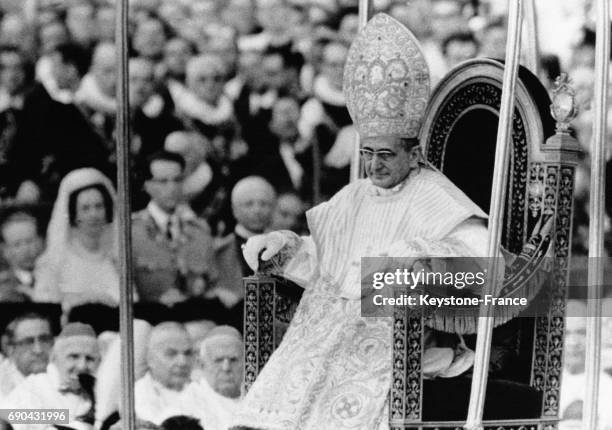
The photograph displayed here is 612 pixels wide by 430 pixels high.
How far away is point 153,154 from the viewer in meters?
7.07

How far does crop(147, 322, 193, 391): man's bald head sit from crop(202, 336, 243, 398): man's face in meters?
0.08

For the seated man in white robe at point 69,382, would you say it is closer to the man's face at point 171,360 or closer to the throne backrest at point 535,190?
the man's face at point 171,360

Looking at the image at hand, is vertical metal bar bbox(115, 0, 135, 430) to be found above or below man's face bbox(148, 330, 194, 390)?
above

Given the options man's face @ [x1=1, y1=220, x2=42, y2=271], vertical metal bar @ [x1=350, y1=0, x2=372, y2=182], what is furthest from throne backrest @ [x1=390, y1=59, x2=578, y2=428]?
man's face @ [x1=1, y1=220, x2=42, y2=271]

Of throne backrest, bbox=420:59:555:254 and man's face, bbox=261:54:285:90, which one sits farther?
man's face, bbox=261:54:285:90

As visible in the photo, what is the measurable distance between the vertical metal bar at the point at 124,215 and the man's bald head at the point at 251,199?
1.21 metres

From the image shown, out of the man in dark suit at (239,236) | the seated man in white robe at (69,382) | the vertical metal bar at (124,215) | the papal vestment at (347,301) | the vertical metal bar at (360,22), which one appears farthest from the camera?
the man in dark suit at (239,236)

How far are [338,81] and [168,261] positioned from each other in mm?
1114

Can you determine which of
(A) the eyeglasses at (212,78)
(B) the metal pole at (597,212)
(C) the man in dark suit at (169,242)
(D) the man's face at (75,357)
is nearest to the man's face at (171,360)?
(C) the man in dark suit at (169,242)

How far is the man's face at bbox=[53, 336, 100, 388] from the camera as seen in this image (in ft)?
22.7

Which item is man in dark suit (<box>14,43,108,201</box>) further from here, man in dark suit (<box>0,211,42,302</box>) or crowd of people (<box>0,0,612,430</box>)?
man in dark suit (<box>0,211,42,302</box>)

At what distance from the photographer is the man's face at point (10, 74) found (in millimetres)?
6902

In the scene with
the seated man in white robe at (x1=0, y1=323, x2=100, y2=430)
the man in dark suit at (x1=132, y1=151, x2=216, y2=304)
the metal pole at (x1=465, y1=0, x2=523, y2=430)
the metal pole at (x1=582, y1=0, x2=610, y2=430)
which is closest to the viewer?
the metal pole at (x1=465, y1=0, x2=523, y2=430)

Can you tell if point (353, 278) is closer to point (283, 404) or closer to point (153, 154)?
point (283, 404)
